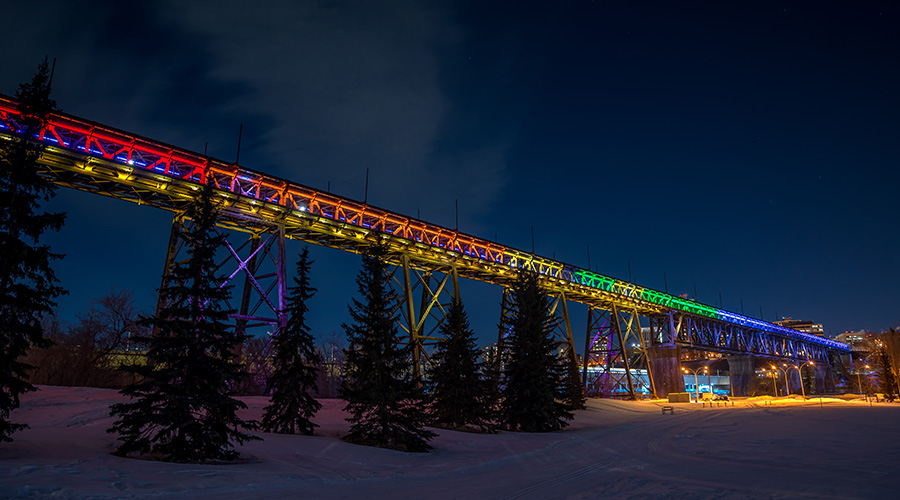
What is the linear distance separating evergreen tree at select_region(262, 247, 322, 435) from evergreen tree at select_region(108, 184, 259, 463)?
4449mm

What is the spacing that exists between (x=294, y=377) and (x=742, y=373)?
87986mm

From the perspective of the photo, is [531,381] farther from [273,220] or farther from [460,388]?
[273,220]

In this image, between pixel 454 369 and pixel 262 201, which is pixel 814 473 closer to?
pixel 454 369

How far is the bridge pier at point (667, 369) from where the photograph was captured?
57.1 metres

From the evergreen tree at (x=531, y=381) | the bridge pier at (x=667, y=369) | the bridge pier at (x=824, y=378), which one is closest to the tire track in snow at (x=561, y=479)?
the evergreen tree at (x=531, y=381)

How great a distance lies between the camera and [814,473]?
32.2ft

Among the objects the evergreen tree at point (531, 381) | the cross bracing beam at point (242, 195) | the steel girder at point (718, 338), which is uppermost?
the cross bracing beam at point (242, 195)

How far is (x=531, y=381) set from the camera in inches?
973

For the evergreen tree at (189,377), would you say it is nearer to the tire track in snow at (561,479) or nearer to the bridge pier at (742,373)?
the tire track in snow at (561,479)

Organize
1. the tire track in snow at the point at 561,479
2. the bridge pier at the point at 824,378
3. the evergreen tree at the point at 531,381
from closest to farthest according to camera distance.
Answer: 1. the tire track in snow at the point at 561,479
2. the evergreen tree at the point at 531,381
3. the bridge pier at the point at 824,378

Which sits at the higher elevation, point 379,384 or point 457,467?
point 379,384

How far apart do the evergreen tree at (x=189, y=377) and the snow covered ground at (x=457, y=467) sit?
0.80 metres

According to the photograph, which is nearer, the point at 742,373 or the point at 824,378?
the point at 742,373

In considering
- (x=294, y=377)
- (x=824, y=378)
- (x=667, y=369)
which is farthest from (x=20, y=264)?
(x=824, y=378)
